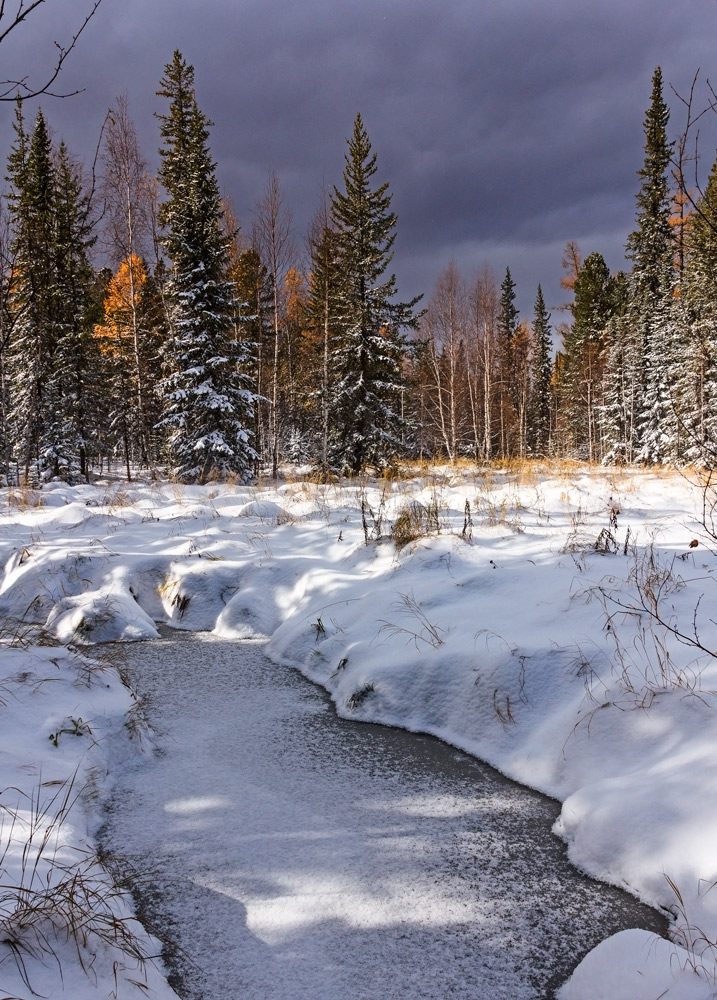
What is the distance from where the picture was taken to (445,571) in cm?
529

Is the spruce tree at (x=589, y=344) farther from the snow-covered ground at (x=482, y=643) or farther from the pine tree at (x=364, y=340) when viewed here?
the snow-covered ground at (x=482, y=643)

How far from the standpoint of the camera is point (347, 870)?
228 centimetres

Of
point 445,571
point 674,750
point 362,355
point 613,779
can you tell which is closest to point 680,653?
point 674,750

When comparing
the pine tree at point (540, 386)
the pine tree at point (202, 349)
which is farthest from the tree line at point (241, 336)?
the pine tree at point (540, 386)

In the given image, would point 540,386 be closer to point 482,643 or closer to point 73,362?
point 73,362

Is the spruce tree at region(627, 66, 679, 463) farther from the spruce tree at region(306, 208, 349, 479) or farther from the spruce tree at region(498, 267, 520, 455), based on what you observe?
the spruce tree at region(306, 208, 349, 479)

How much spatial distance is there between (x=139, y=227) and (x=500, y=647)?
22592 millimetres

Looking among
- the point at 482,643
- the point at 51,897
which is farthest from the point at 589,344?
the point at 51,897

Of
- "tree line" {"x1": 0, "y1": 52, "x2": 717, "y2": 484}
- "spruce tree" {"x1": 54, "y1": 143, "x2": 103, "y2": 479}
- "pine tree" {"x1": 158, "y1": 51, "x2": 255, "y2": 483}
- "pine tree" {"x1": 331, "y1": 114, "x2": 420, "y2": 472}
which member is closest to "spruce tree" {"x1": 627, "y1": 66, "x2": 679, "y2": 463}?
"tree line" {"x1": 0, "y1": 52, "x2": 717, "y2": 484}

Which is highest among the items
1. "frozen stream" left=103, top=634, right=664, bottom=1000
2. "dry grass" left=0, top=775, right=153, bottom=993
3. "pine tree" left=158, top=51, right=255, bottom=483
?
"pine tree" left=158, top=51, right=255, bottom=483

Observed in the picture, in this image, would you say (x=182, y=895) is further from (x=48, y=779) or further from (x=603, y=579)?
(x=603, y=579)

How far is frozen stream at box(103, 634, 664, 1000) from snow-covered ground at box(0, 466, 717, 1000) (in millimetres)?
213

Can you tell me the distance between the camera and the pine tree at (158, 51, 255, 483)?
48.5ft

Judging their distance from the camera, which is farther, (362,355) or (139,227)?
(139,227)
